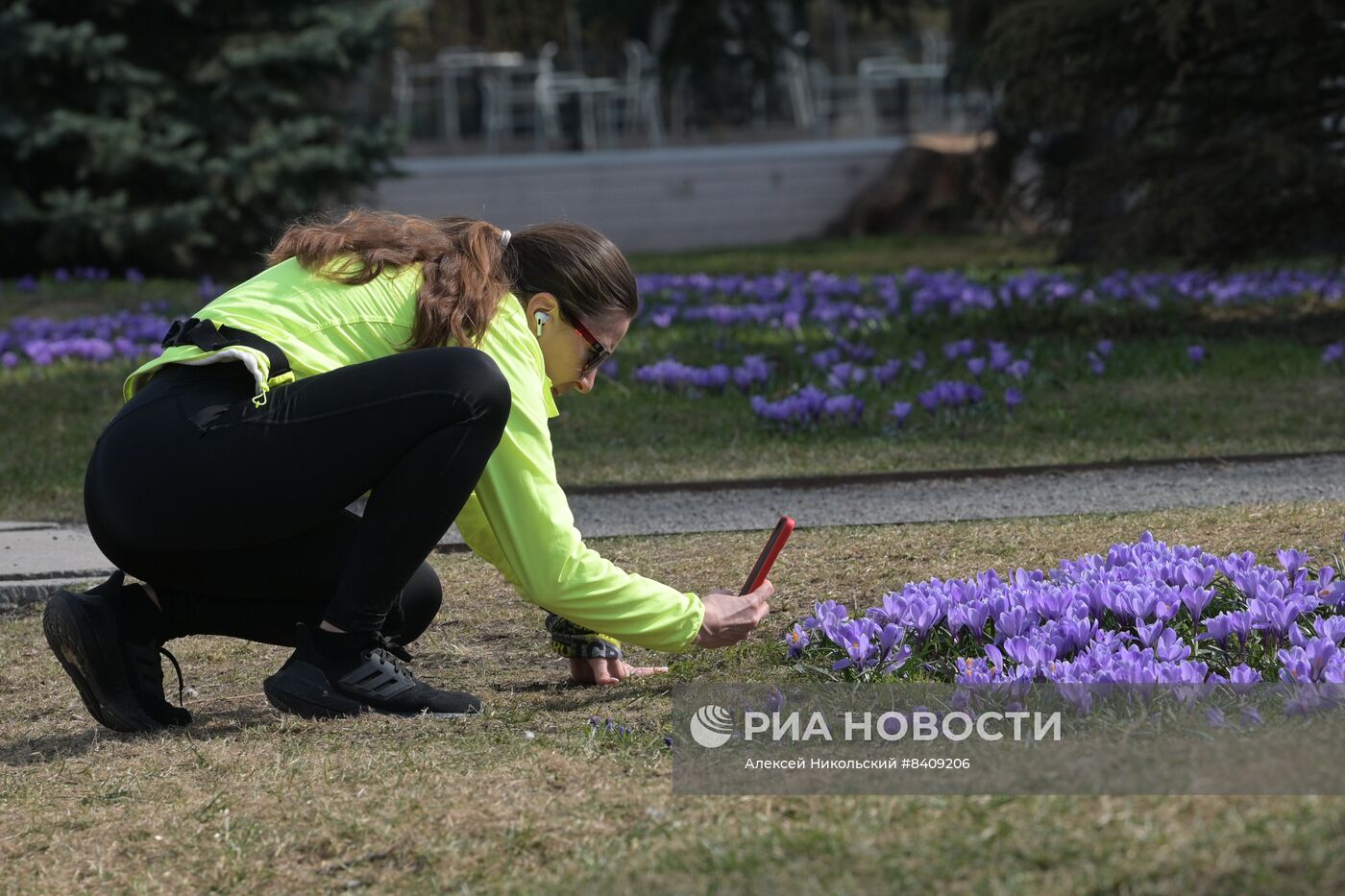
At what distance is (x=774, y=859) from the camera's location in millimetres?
2537

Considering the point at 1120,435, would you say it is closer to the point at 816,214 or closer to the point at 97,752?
the point at 97,752

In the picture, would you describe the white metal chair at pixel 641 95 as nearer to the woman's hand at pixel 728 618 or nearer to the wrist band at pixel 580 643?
the wrist band at pixel 580 643

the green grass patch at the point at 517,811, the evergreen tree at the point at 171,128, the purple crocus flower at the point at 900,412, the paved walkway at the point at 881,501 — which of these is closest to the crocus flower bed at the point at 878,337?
the purple crocus flower at the point at 900,412

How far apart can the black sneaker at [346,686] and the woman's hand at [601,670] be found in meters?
0.35

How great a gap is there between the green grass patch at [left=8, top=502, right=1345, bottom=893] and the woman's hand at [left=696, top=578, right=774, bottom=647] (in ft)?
0.70

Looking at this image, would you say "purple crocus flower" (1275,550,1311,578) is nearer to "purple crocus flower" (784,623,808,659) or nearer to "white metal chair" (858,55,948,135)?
"purple crocus flower" (784,623,808,659)

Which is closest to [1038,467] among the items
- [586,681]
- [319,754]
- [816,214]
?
[586,681]

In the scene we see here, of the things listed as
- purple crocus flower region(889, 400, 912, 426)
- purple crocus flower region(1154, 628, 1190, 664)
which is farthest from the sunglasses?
purple crocus flower region(889, 400, 912, 426)

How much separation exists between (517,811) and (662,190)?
1714 cm

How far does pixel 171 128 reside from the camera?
546 inches

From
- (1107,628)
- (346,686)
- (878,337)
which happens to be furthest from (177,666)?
(878,337)

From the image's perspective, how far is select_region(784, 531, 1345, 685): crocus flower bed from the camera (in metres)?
3.24

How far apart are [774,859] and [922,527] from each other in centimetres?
282

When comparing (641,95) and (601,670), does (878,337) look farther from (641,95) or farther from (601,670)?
(641,95)
